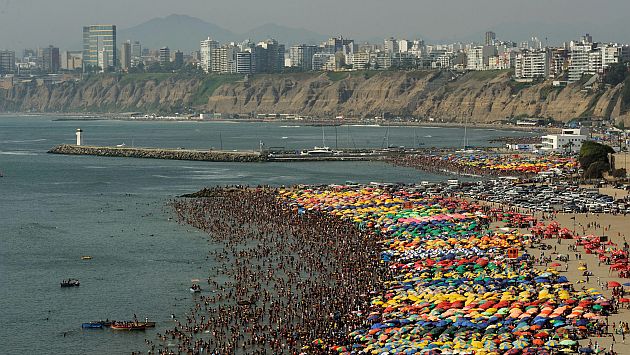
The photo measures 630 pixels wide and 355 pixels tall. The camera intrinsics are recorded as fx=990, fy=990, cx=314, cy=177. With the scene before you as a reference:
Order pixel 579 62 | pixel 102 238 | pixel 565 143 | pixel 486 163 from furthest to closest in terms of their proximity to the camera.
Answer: pixel 579 62, pixel 565 143, pixel 486 163, pixel 102 238

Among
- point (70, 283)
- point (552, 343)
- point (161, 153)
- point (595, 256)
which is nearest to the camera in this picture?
point (552, 343)

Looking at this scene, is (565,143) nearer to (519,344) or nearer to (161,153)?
(161,153)

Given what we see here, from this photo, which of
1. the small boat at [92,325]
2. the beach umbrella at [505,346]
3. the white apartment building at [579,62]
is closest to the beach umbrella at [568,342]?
the beach umbrella at [505,346]

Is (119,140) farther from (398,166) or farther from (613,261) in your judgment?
(613,261)

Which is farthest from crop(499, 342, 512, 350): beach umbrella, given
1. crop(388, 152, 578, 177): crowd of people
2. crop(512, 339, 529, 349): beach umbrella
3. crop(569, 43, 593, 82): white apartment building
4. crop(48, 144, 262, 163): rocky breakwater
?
crop(569, 43, 593, 82): white apartment building

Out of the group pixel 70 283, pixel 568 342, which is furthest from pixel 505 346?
pixel 70 283

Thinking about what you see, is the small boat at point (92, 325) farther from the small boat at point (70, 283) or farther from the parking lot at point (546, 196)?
the parking lot at point (546, 196)
